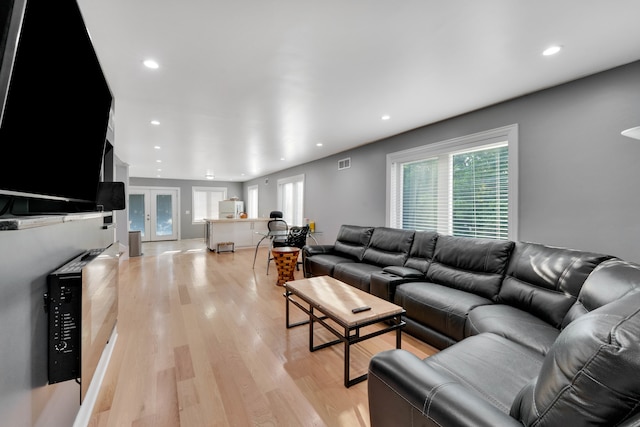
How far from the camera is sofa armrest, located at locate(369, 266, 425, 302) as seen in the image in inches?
107

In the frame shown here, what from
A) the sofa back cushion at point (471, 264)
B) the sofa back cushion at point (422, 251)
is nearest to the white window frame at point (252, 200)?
the sofa back cushion at point (422, 251)

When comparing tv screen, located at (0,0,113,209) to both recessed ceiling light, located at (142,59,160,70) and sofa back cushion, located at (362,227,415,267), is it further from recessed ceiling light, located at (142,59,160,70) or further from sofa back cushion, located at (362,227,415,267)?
sofa back cushion, located at (362,227,415,267)

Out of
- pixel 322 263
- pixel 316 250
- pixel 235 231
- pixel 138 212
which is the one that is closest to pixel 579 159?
pixel 322 263

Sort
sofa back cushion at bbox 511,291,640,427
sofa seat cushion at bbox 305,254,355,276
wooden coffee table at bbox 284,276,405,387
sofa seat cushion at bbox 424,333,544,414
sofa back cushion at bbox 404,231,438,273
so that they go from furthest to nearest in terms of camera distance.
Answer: sofa seat cushion at bbox 305,254,355,276 < sofa back cushion at bbox 404,231,438,273 < wooden coffee table at bbox 284,276,405,387 < sofa seat cushion at bbox 424,333,544,414 < sofa back cushion at bbox 511,291,640,427

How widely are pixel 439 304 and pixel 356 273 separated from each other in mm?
1202

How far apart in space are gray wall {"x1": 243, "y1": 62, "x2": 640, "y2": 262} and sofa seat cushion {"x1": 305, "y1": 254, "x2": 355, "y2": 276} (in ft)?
7.47

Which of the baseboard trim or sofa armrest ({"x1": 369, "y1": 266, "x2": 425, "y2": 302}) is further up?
sofa armrest ({"x1": 369, "y1": 266, "x2": 425, "y2": 302})

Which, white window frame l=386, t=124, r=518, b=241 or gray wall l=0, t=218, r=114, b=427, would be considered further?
white window frame l=386, t=124, r=518, b=241

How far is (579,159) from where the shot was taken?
2.32 meters

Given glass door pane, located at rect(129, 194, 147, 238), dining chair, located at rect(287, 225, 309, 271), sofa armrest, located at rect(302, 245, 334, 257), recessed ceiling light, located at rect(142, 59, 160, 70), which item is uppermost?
recessed ceiling light, located at rect(142, 59, 160, 70)

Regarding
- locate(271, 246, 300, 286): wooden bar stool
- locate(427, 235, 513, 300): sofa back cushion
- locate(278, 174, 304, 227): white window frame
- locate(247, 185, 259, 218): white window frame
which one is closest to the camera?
locate(427, 235, 513, 300): sofa back cushion

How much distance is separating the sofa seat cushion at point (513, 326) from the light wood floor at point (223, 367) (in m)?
0.57

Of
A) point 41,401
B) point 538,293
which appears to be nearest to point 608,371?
point 538,293

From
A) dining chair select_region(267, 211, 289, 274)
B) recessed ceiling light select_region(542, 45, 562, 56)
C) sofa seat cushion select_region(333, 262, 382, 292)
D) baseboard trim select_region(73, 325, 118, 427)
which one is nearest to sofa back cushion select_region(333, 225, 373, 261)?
A: sofa seat cushion select_region(333, 262, 382, 292)
